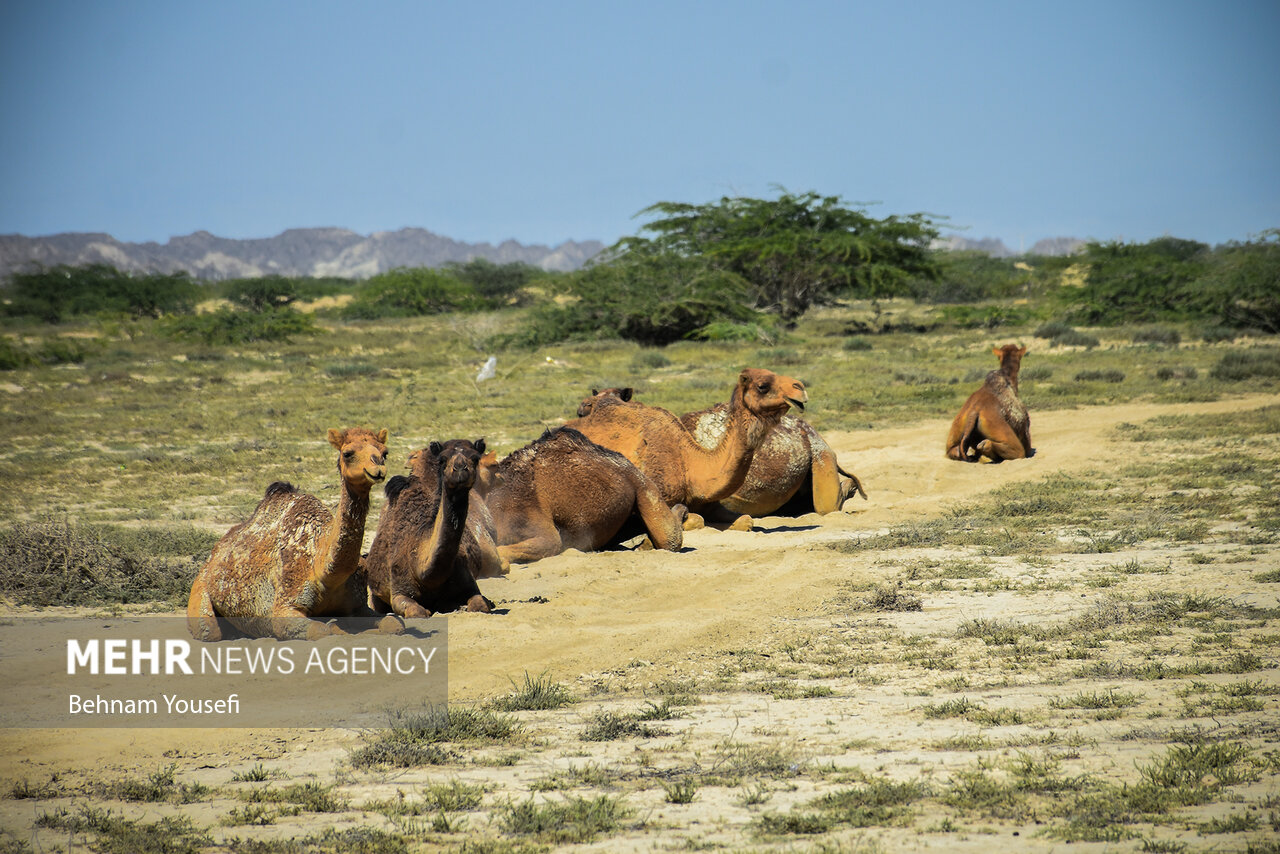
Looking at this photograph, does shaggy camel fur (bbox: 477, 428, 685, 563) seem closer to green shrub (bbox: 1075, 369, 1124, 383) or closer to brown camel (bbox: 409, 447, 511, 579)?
brown camel (bbox: 409, 447, 511, 579)

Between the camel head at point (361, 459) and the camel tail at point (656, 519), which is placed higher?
the camel head at point (361, 459)

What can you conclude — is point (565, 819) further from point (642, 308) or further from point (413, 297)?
point (413, 297)

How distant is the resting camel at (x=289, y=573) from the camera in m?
5.96

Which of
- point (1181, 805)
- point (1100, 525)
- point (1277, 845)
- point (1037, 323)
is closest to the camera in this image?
point (1277, 845)

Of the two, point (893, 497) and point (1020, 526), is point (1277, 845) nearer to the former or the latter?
point (1020, 526)

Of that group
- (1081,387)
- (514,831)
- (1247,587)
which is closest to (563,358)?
(1081,387)

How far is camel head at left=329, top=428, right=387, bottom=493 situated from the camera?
5.54m

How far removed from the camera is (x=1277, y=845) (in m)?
3.45

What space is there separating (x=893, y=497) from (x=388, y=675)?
24.1ft

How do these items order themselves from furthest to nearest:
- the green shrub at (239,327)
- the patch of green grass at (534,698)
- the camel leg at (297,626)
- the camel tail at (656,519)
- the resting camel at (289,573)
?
the green shrub at (239,327) → the camel tail at (656,519) → the camel leg at (297,626) → the resting camel at (289,573) → the patch of green grass at (534,698)

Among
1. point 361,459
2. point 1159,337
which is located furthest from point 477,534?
point 1159,337

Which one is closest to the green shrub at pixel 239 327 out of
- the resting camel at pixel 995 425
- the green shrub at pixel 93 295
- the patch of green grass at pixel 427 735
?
the green shrub at pixel 93 295

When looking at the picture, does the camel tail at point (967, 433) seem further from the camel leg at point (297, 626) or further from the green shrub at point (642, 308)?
the green shrub at point (642, 308)

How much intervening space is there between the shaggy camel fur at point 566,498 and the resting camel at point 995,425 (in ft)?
20.6
